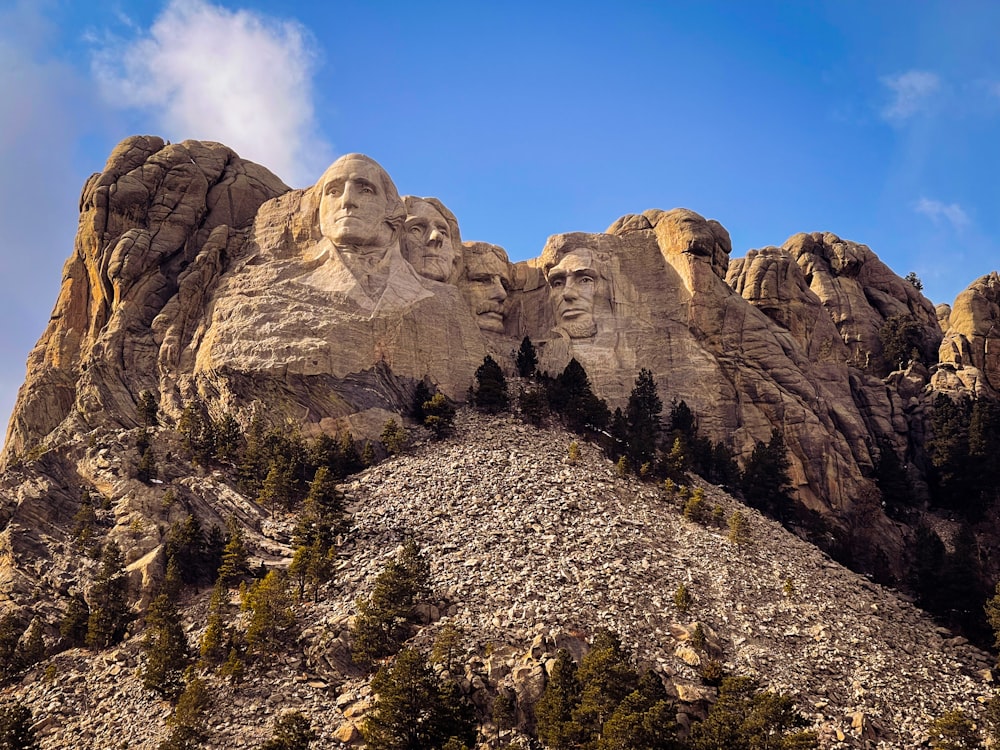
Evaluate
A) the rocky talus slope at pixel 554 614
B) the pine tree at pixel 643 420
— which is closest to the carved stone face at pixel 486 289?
the pine tree at pixel 643 420

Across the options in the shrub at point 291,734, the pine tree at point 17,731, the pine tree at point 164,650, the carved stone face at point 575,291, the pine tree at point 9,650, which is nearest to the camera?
the shrub at point 291,734

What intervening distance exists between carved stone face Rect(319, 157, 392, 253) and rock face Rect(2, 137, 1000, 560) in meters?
0.11

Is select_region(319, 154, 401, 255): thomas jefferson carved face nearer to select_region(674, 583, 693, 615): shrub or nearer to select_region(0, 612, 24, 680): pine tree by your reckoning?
select_region(0, 612, 24, 680): pine tree

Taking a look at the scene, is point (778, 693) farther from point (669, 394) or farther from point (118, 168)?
point (118, 168)

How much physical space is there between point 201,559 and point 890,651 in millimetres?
29558

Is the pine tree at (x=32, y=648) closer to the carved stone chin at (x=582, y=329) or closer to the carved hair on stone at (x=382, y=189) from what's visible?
the carved hair on stone at (x=382, y=189)

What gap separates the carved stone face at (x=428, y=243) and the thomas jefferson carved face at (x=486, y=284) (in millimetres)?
2248

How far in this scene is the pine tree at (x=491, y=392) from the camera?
6956 cm

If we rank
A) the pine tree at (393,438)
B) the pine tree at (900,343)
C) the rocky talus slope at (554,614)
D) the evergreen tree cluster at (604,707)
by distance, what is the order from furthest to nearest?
1. the pine tree at (900,343)
2. the pine tree at (393,438)
3. the rocky talus slope at (554,614)
4. the evergreen tree cluster at (604,707)

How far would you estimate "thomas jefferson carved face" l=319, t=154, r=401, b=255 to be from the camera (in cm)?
7181

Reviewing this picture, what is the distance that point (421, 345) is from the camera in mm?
70562

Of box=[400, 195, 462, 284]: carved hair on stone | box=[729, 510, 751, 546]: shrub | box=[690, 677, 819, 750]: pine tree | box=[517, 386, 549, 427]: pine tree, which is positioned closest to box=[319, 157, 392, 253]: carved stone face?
box=[400, 195, 462, 284]: carved hair on stone

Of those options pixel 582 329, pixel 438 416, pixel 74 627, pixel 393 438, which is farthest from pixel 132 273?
pixel 582 329

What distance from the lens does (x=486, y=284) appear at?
7825 cm
